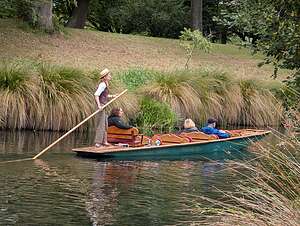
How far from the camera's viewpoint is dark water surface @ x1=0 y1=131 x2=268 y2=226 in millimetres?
8820

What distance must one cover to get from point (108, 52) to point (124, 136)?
13.7m

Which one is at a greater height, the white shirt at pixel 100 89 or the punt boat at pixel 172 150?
the white shirt at pixel 100 89

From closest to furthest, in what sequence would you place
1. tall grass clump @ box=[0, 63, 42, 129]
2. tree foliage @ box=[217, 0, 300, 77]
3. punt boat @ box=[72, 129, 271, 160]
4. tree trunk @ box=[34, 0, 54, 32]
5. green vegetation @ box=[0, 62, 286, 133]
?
tree foliage @ box=[217, 0, 300, 77] → punt boat @ box=[72, 129, 271, 160] → tall grass clump @ box=[0, 63, 42, 129] → green vegetation @ box=[0, 62, 286, 133] → tree trunk @ box=[34, 0, 54, 32]

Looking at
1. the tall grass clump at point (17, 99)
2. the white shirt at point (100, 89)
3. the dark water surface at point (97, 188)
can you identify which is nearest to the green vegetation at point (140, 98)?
the tall grass clump at point (17, 99)

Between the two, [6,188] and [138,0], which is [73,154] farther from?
[138,0]

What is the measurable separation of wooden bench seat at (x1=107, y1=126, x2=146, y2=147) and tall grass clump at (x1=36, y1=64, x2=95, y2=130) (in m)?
Result: 2.87

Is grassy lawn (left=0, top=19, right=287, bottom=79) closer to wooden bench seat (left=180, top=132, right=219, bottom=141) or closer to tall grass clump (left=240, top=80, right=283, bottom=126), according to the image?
tall grass clump (left=240, top=80, right=283, bottom=126)

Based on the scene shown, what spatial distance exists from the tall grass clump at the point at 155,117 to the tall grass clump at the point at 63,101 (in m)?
1.63

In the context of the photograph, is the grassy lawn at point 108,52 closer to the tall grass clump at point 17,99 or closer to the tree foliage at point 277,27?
the tall grass clump at point 17,99

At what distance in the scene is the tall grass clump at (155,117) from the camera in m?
19.3

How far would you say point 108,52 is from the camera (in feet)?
93.5

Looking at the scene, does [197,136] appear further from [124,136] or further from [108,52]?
[108,52]

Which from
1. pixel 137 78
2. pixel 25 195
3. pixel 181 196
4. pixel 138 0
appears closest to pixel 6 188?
pixel 25 195

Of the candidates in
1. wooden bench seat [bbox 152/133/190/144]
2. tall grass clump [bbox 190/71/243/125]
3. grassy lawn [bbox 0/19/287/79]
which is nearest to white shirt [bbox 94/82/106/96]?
wooden bench seat [bbox 152/133/190/144]
